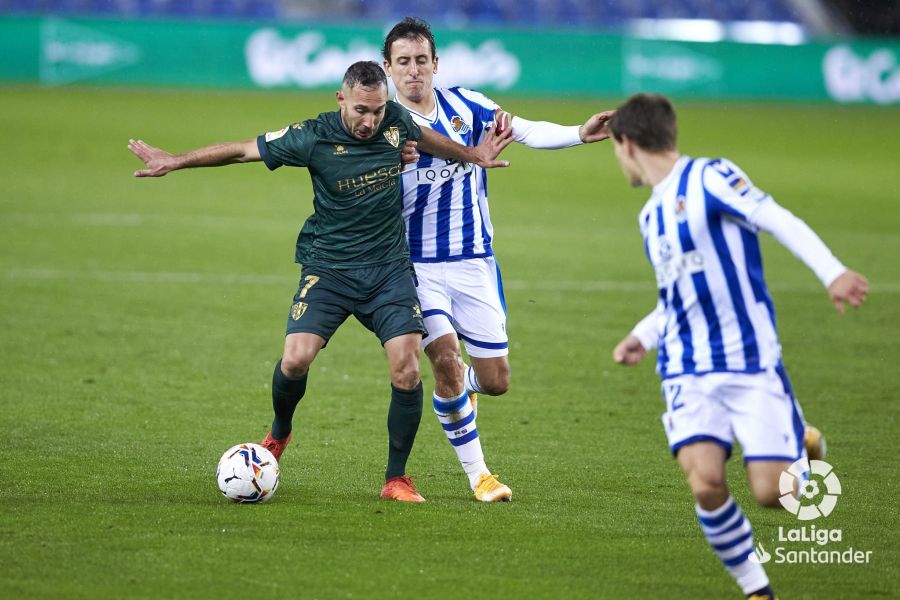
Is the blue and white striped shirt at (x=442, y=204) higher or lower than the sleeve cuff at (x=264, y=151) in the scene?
lower

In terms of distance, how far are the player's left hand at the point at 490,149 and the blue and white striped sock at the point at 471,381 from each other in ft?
4.05

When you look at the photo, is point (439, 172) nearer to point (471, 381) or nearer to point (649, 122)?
point (471, 381)

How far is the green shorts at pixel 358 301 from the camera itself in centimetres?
660

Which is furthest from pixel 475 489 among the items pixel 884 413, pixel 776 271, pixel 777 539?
pixel 776 271

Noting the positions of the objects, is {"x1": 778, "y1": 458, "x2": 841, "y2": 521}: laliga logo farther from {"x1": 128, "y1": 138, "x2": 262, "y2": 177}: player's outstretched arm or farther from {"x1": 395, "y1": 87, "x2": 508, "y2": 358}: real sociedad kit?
{"x1": 128, "y1": 138, "x2": 262, "y2": 177}: player's outstretched arm

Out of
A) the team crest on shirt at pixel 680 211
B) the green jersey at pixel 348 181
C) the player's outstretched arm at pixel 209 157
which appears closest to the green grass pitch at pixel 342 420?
the green jersey at pixel 348 181

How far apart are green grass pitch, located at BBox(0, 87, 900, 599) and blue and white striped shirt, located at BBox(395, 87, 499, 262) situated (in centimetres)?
125

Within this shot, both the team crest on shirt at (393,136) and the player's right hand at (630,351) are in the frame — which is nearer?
the player's right hand at (630,351)

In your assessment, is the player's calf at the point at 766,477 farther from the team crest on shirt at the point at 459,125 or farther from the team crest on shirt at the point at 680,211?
the team crest on shirt at the point at 459,125

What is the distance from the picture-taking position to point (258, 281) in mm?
Answer: 13656

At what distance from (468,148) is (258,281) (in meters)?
6.99

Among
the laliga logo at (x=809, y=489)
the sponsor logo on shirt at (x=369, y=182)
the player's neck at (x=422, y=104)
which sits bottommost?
the laliga logo at (x=809, y=489)

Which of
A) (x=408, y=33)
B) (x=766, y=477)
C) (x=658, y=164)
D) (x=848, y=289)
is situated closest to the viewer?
(x=848, y=289)

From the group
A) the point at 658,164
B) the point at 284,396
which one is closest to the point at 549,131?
the point at 284,396
